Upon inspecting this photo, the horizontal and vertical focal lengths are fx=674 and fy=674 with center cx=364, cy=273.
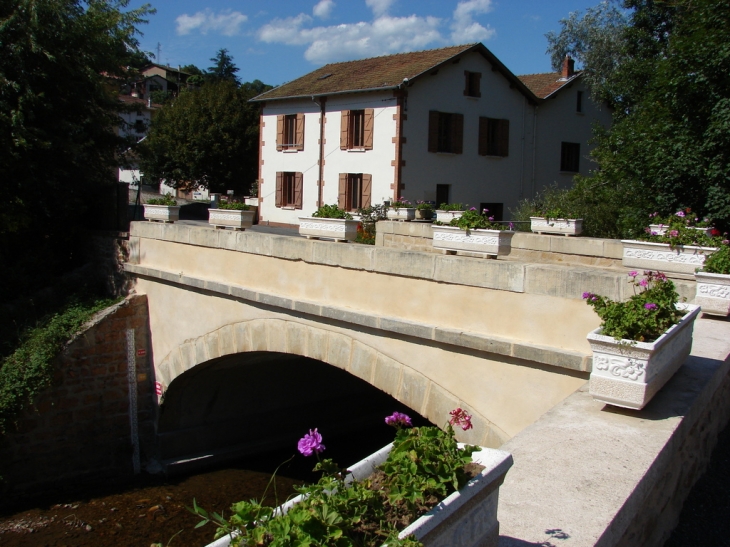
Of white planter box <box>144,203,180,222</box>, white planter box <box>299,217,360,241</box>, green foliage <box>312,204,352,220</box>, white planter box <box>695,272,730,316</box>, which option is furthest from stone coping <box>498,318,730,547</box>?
white planter box <box>144,203,180,222</box>

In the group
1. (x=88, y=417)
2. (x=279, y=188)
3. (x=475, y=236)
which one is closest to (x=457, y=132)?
(x=279, y=188)

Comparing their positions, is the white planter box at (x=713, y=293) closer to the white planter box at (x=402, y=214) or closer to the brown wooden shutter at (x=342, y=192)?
the white planter box at (x=402, y=214)

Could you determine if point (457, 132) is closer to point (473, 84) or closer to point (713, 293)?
point (473, 84)

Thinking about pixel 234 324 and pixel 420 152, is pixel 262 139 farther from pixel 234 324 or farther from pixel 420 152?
pixel 234 324

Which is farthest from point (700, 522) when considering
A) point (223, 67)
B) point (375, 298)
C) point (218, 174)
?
point (223, 67)

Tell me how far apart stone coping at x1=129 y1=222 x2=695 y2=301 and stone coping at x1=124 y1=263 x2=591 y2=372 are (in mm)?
469

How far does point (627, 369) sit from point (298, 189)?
2183 cm

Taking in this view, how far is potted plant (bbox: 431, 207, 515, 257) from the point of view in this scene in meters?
7.66

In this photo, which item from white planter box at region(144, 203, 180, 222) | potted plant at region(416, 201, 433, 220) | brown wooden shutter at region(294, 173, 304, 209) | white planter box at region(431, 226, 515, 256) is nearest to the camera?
white planter box at region(431, 226, 515, 256)

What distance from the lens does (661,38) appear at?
53.9ft

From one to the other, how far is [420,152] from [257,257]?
14277 millimetres

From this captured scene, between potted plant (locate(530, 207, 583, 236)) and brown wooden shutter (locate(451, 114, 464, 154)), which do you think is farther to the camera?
brown wooden shutter (locate(451, 114, 464, 154))

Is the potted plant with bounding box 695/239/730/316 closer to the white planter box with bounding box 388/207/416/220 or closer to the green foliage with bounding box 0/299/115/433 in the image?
the green foliage with bounding box 0/299/115/433

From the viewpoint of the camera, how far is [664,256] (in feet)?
24.5
